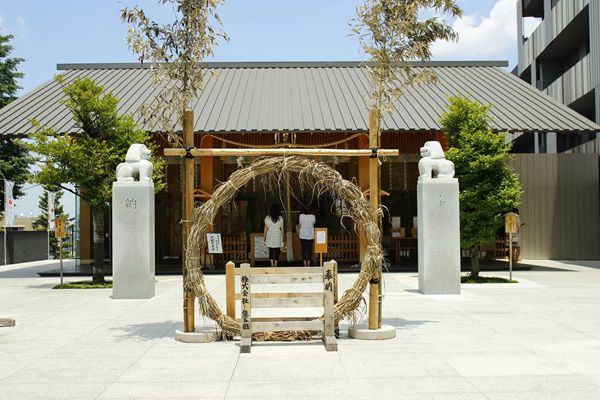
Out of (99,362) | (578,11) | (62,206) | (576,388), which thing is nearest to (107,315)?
(99,362)

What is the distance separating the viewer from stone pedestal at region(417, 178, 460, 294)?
579 inches

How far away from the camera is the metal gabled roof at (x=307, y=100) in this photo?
21.6m

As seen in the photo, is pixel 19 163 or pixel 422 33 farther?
pixel 19 163

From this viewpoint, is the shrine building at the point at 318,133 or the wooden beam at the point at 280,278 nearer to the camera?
the wooden beam at the point at 280,278

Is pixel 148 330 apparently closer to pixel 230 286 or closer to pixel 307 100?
pixel 230 286

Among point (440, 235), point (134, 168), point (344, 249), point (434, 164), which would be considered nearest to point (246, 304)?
point (134, 168)

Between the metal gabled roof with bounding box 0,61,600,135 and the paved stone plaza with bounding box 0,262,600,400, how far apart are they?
355 inches

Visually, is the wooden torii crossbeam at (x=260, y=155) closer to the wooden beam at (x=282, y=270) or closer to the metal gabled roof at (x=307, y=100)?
the wooden beam at (x=282, y=270)

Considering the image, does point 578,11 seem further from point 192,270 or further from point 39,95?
point 192,270

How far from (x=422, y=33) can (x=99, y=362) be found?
657cm

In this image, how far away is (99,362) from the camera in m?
7.95

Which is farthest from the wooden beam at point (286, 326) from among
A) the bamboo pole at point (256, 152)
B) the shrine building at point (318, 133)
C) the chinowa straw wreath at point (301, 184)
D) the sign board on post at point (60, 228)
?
the shrine building at point (318, 133)

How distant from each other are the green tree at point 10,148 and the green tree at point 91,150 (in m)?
19.1

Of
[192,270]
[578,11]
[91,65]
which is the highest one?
[578,11]
